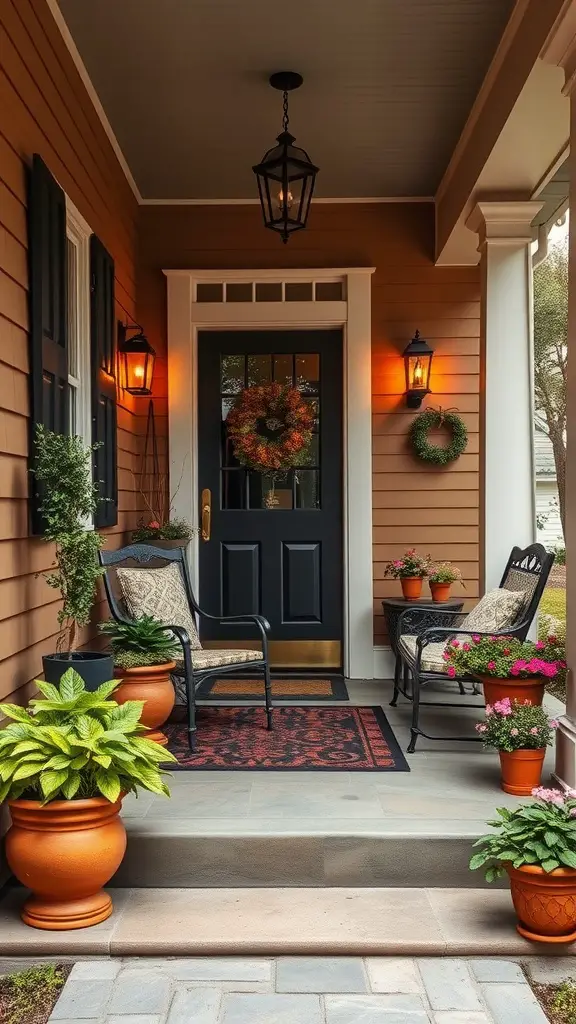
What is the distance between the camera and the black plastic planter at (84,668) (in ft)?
10.0

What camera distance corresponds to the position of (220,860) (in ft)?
9.29

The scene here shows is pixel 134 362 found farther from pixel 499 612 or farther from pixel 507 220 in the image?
pixel 499 612

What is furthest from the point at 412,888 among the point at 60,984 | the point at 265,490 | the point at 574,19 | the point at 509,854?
the point at 265,490

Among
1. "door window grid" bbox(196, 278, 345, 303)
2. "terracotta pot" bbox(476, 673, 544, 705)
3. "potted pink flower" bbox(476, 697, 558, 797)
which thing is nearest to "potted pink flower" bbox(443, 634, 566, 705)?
"terracotta pot" bbox(476, 673, 544, 705)

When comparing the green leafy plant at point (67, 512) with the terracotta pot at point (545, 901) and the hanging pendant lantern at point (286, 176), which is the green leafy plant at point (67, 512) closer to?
the hanging pendant lantern at point (286, 176)

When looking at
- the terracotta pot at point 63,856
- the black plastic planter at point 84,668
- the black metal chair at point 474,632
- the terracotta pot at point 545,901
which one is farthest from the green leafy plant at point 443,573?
the terracotta pot at point 63,856

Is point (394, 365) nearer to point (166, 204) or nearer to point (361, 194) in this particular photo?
point (361, 194)

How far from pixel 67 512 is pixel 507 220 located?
2773 mm

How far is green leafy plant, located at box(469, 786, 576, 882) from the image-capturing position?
2.43 metres

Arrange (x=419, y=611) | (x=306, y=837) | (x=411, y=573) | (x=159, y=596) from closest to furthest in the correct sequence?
1. (x=306, y=837)
2. (x=159, y=596)
3. (x=419, y=611)
4. (x=411, y=573)

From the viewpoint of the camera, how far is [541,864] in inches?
95.1

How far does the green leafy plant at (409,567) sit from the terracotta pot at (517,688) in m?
2.00

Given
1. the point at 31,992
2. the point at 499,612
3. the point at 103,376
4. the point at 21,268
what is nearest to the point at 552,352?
the point at 499,612

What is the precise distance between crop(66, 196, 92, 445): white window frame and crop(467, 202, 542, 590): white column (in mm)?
2011
